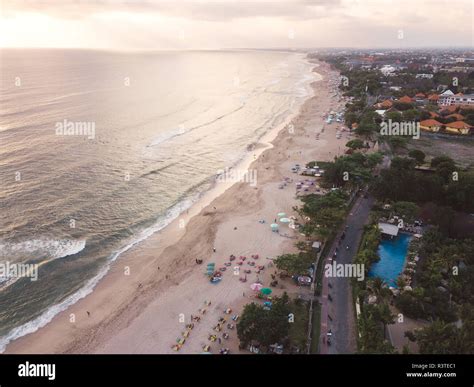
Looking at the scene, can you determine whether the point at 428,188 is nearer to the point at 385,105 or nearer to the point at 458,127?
the point at 458,127

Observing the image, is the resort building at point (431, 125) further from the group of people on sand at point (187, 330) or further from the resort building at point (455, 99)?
the group of people on sand at point (187, 330)

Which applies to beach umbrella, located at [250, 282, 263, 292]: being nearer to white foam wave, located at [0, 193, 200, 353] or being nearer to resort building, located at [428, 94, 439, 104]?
white foam wave, located at [0, 193, 200, 353]

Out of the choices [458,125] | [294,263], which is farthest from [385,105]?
[294,263]

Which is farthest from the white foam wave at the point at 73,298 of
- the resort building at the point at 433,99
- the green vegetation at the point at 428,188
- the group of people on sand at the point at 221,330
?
the resort building at the point at 433,99

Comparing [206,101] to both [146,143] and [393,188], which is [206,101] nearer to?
[146,143]
